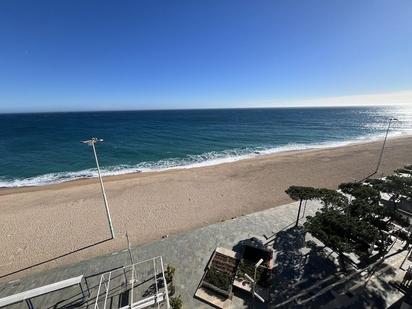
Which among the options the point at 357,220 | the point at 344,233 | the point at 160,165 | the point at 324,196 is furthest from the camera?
the point at 160,165

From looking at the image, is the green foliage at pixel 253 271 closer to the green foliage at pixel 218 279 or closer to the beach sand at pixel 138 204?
the green foliage at pixel 218 279

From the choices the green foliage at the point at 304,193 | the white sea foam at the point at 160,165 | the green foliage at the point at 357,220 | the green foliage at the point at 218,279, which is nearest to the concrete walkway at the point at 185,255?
the green foliage at the point at 218,279

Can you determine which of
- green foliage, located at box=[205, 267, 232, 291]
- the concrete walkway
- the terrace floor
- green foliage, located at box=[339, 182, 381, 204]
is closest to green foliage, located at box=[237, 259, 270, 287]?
the terrace floor

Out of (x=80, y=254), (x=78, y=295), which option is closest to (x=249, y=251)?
(x=78, y=295)

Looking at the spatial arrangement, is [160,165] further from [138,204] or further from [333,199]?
[333,199]

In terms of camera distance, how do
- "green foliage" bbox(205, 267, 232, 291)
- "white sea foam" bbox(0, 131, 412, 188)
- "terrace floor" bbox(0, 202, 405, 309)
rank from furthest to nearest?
"white sea foam" bbox(0, 131, 412, 188)
"green foliage" bbox(205, 267, 232, 291)
"terrace floor" bbox(0, 202, 405, 309)

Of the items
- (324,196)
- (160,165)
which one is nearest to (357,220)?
(324,196)

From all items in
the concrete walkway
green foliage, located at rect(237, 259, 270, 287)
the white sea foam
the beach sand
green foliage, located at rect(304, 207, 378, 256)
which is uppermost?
green foliage, located at rect(304, 207, 378, 256)

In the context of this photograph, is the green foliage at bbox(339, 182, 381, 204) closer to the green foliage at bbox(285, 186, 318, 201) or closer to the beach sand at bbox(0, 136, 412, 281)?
the green foliage at bbox(285, 186, 318, 201)

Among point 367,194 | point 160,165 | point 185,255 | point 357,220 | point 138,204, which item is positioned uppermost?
point 367,194
